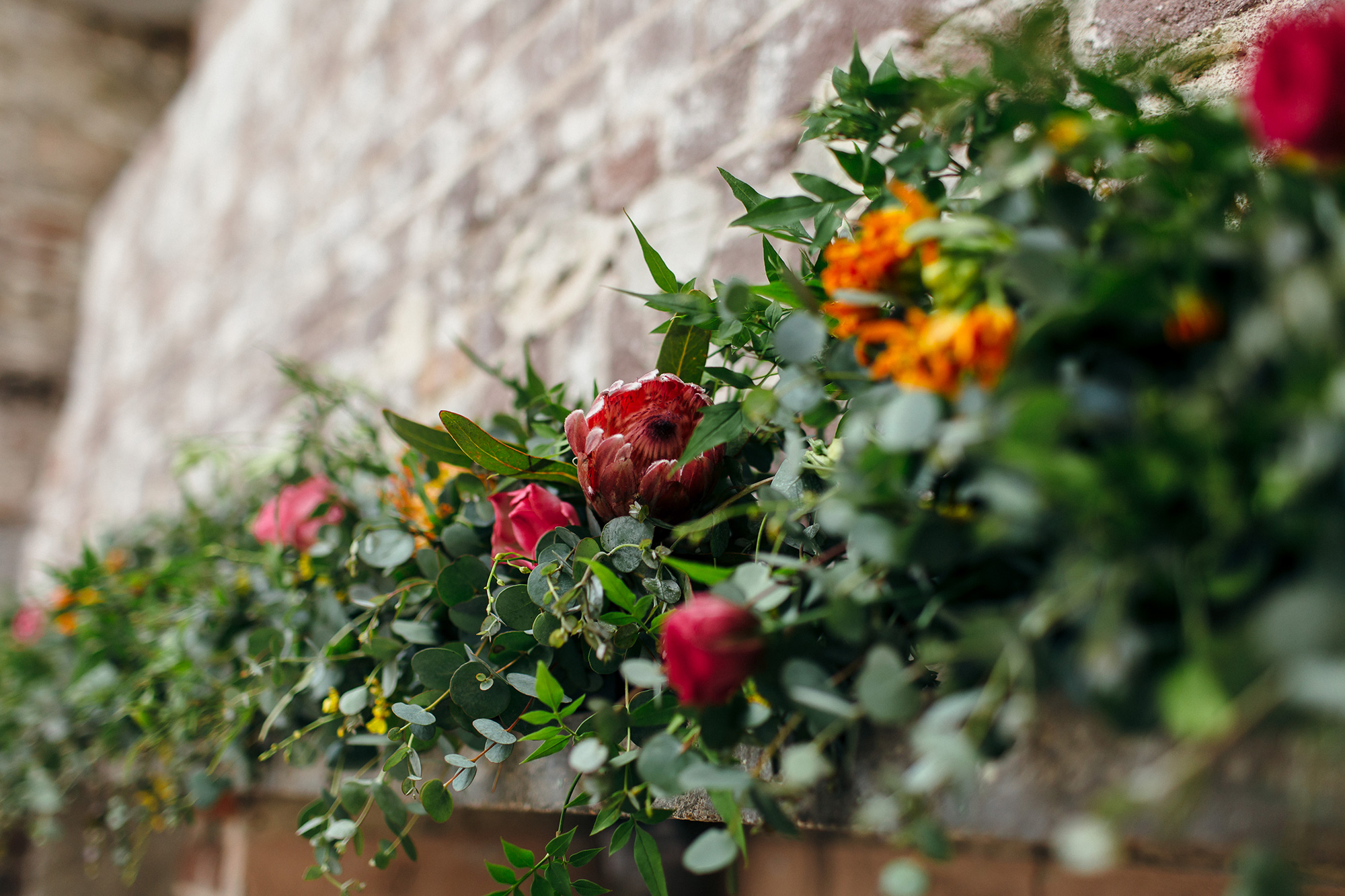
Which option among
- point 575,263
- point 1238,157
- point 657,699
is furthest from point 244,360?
point 1238,157

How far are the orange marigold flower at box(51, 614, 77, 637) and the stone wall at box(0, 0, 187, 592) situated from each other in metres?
3.09

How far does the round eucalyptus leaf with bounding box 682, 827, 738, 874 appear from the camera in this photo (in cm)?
36

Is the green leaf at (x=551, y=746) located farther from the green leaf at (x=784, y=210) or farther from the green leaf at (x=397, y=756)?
the green leaf at (x=784, y=210)

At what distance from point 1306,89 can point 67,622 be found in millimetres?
1511

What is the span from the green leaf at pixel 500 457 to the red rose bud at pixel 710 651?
26 cm

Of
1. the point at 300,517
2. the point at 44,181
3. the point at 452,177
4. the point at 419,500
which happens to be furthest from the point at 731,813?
the point at 44,181

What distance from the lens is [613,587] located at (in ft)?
1.58

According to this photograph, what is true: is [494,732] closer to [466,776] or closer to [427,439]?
[466,776]

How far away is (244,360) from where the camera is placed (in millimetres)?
2344

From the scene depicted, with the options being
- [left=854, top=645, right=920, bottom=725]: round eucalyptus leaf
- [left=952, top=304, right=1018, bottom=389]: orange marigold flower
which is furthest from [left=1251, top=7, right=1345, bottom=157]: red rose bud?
[left=854, top=645, right=920, bottom=725]: round eucalyptus leaf

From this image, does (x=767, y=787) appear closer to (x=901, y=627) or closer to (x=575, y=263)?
(x=901, y=627)

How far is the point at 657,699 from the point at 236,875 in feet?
3.64

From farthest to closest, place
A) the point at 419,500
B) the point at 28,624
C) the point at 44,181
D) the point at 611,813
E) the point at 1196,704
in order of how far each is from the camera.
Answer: the point at 44,181
the point at 28,624
the point at 419,500
the point at 611,813
the point at 1196,704

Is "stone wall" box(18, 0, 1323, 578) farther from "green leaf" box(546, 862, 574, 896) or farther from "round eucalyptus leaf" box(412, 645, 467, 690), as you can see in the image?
"green leaf" box(546, 862, 574, 896)
